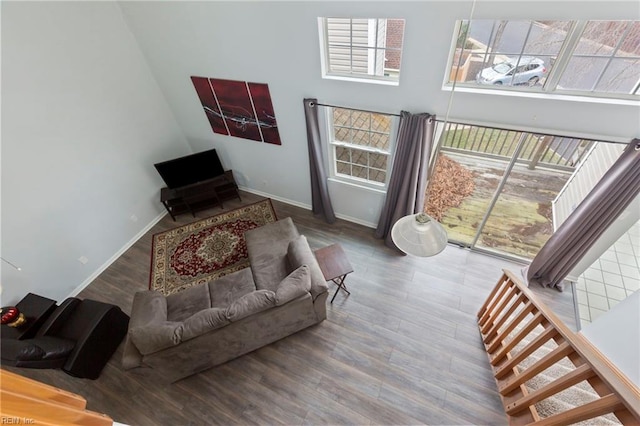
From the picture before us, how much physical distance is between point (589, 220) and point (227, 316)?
384 centimetres

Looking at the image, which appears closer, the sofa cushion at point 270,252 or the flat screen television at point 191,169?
the sofa cushion at point 270,252

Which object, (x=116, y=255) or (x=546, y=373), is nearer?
(x=546, y=373)

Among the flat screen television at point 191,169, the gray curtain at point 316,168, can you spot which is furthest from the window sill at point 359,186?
the flat screen television at point 191,169

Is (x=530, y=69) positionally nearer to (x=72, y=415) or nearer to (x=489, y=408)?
(x=489, y=408)

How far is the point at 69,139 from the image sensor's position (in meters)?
3.57

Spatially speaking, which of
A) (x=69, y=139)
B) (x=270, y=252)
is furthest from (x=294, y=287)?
(x=69, y=139)

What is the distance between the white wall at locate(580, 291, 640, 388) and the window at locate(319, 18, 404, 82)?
2.95 meters

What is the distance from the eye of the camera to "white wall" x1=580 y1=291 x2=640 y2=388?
209 centimetres

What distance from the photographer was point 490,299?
119 inches

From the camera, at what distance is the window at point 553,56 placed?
221 centimetres

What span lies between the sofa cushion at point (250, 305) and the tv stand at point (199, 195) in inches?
111

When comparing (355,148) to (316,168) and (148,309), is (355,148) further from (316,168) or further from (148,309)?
(148,309)

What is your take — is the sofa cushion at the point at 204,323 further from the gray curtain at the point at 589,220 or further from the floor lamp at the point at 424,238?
the gray curtain at the point at 589,220

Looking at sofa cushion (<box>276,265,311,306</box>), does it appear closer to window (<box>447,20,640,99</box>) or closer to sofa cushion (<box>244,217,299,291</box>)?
sofa cushion (<box>244,217,299,291</box>)
